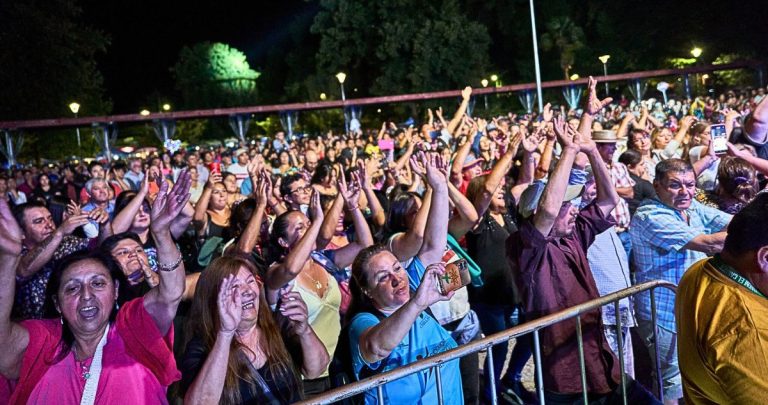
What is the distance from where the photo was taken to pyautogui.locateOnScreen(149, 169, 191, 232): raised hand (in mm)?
3314

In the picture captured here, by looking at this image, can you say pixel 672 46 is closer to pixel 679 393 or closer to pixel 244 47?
pixel 679 393

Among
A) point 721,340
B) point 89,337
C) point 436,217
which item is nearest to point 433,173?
point 436,217

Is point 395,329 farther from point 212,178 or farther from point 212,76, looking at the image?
point 212,76

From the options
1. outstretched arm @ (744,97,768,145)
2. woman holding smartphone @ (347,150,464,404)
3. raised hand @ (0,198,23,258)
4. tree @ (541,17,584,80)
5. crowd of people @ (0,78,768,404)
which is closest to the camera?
crowd of people @ (0,78,768,404)

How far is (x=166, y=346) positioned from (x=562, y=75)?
2019 inches

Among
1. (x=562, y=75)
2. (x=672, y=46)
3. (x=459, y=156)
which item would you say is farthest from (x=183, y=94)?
(x=459, y=156)

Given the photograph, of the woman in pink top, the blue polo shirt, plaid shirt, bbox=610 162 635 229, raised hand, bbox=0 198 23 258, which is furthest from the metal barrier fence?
plaid shirt, bbox=610 162 635 229

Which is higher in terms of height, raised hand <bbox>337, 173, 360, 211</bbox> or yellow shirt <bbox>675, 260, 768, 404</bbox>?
raised hand <bbox>337, 173, 360, 211</bbox>

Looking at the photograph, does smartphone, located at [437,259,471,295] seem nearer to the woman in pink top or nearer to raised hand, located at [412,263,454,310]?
raised hand, located at [412,263,454,310]

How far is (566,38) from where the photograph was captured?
4969 centimetres

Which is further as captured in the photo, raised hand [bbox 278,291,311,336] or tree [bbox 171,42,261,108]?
tree [bbox 171,42,261,108]

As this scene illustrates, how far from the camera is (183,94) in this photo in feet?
270

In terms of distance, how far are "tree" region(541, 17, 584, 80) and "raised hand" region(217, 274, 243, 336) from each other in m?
48.1

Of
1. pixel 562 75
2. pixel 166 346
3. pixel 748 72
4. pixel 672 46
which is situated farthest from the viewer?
pixel 562 75
